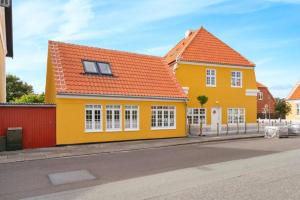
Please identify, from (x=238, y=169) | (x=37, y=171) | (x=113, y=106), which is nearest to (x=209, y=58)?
(x=113, y=106)

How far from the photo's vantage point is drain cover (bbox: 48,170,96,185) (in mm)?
8555

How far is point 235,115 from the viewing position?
27.7m

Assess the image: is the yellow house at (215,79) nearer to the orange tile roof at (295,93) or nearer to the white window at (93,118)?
the white window at (93,118)

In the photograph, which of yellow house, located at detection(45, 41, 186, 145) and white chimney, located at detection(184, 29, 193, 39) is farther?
white chimney, located at detection(184, 29, 193, 39)

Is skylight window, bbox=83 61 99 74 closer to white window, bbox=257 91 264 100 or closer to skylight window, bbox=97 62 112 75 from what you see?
skylight window, bbox=97 62 112 75

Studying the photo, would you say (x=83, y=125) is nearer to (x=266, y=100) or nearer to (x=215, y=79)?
(x=215, y=79)

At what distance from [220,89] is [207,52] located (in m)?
3.63

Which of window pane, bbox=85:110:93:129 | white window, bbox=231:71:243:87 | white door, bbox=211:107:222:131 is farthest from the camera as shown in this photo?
white window, bbox=231:71:243:87

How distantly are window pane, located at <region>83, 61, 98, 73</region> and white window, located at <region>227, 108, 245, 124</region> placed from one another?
13865 millimetres

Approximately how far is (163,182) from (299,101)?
44.1 metres

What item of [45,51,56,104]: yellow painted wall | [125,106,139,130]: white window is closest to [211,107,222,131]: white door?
[125,106,139,130]: white window

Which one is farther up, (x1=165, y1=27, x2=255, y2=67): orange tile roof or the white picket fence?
(x1=165, y1=27, x2=255, y2=67): orange tile roof

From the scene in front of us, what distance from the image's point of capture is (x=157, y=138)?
65.6ft

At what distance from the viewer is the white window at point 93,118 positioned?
17547mm
